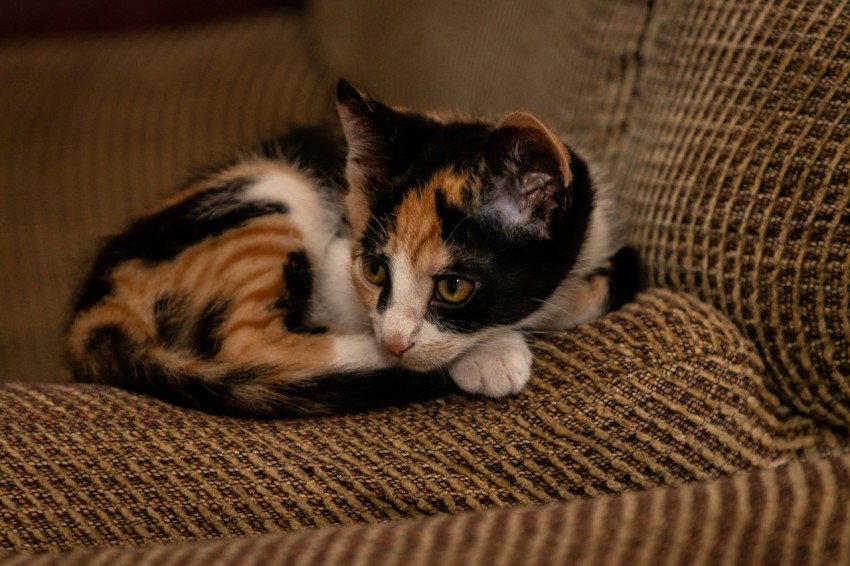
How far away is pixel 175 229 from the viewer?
46.5 inches

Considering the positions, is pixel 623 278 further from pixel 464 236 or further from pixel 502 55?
pixel 502 55

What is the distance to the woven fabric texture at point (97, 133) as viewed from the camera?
6.46 ft

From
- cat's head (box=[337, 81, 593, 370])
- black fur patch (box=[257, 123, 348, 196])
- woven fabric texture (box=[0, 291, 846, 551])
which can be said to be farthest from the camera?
black fur patch (box=[257, 123, 348, 196])

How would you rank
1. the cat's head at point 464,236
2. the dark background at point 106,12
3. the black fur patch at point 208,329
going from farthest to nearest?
the dark background at point 106,12 < the black fur patch at point 208,329 < the cat's head at point 464,236

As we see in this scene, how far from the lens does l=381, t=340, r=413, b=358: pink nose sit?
99cm

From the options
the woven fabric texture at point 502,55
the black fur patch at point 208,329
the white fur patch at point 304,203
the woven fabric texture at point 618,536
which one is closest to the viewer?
the woven fabric texture at point 618,536

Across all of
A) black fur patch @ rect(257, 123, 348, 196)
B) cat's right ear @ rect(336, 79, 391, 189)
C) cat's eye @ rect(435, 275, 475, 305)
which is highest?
cat's right ear @ rect(336, 79, 391, 189)

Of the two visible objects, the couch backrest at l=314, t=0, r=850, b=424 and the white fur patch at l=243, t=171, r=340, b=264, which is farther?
the white fur patch at l=243, t=171, r=340, b=264

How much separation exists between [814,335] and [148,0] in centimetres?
216

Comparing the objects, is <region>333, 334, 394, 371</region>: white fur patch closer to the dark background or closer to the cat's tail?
the cat's tail

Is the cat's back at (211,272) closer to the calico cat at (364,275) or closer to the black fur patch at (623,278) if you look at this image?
the calico cat at (364,275)

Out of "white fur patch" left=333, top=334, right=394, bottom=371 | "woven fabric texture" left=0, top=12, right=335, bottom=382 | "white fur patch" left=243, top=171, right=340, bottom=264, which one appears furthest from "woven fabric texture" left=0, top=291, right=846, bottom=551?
"woven fabric texture" left=0, top=12, right=335, bottom=382

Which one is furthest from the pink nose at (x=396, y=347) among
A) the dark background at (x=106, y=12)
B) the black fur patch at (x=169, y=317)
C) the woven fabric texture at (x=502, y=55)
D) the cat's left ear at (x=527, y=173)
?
the dark background at (x=106, y=12)

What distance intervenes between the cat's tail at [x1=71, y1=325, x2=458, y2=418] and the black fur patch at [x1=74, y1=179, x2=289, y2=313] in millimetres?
168
